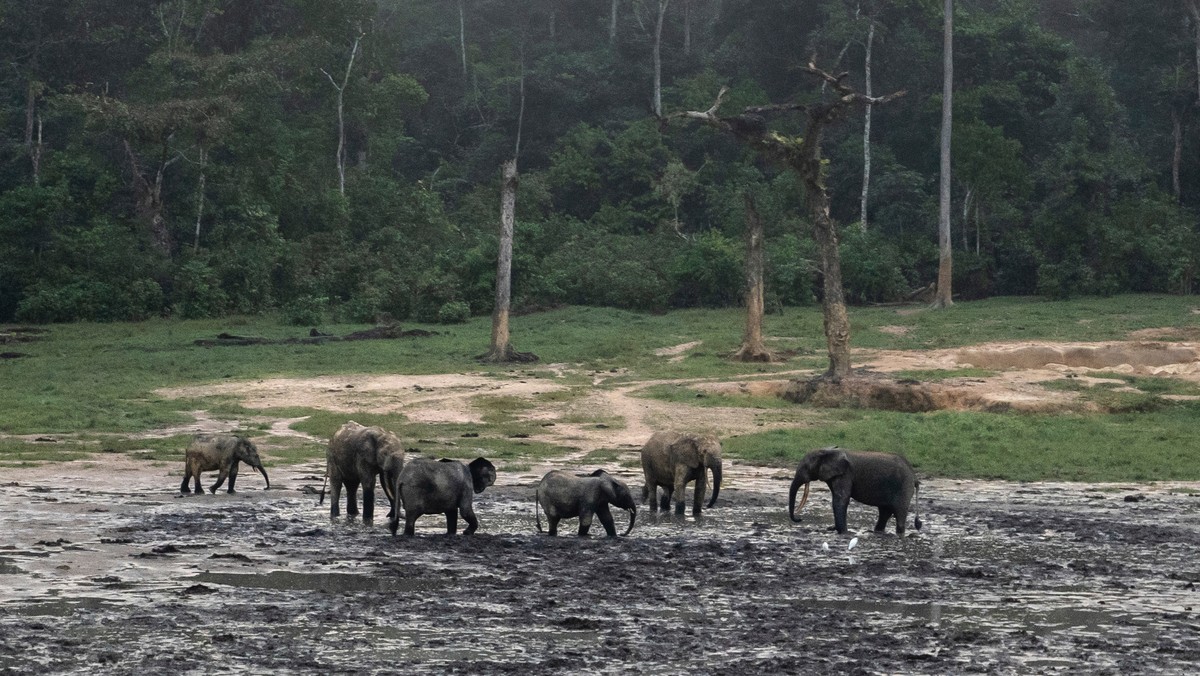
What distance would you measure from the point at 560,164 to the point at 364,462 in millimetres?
42109

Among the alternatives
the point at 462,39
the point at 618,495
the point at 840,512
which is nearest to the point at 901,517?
the point at 840,512

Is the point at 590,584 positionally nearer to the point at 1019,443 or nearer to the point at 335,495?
the point at 335,495

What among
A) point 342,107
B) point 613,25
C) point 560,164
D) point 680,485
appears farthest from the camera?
point 613,25

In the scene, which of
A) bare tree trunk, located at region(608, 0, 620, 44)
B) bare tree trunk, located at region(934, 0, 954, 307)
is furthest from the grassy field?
bare tree trunk, located at region(608, 0, 620, 44)

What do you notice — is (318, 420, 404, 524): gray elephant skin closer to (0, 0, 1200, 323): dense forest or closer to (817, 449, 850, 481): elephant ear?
(817, 449, 850, 481): elephant ear

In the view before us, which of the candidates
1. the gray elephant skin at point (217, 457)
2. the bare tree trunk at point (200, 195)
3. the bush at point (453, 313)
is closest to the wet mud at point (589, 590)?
the gray elephant skin at point (217, 457)

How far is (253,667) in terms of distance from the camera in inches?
359

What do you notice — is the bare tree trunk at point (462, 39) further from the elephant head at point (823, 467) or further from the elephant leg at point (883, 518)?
the elephant leg at point (883, 518)

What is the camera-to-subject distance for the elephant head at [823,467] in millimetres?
15016

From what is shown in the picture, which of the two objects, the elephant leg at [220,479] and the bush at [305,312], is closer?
the elephant leg at [220,479]

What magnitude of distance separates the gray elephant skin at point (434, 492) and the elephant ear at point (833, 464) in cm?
360

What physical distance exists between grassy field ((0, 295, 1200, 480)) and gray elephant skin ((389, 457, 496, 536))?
20.3 ft

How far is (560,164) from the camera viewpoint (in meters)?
56.8

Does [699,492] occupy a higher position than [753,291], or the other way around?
[753,291]
